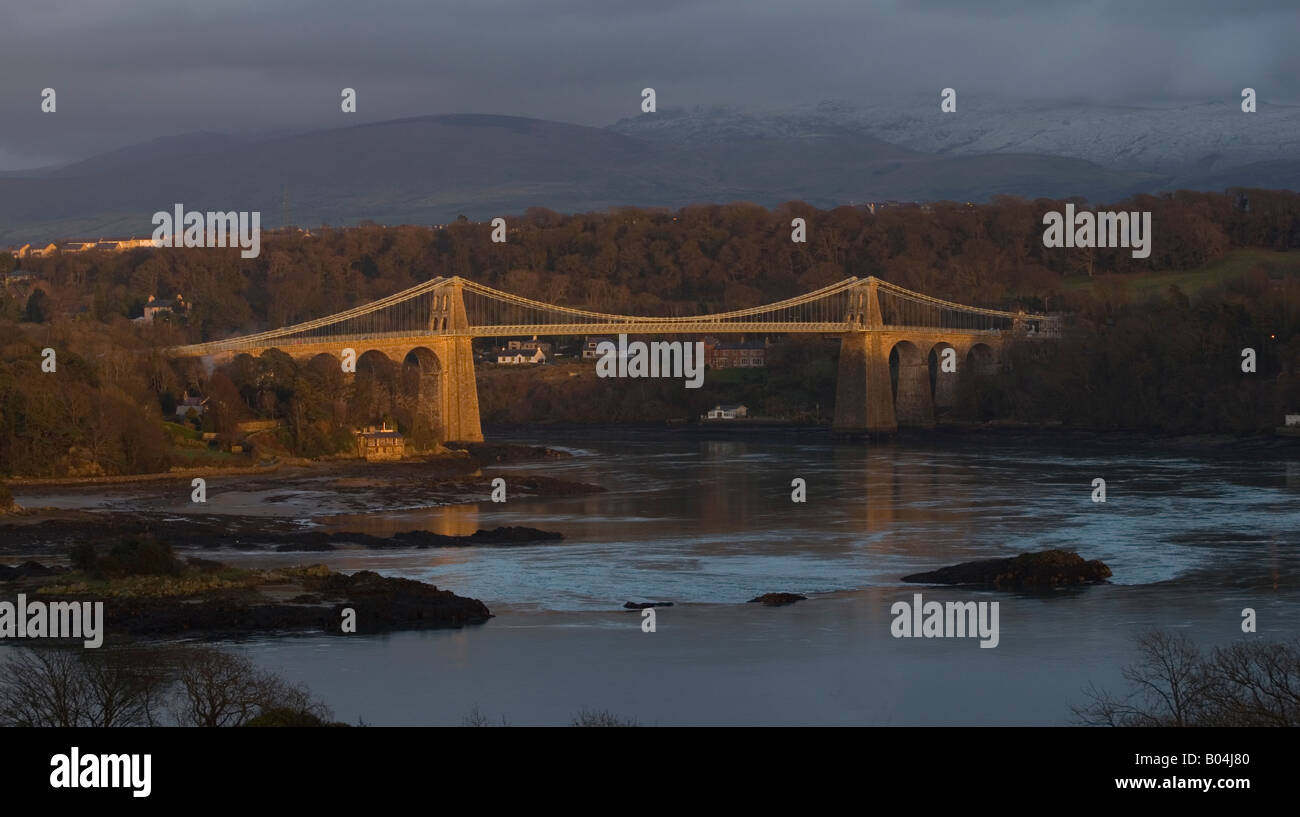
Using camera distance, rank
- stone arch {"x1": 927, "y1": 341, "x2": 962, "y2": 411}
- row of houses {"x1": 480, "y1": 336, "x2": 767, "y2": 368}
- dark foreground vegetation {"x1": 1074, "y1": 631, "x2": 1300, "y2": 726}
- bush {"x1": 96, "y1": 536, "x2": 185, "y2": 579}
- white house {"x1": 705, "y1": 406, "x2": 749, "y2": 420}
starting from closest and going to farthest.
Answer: dark foreground vegetation {"x1": 1074, "y1": 631, "x2": 1300, "y2": 726}, bush {"x1": 96, "y1": 536, "x2": 185, "y2": 579}, stone arch {"x1": 927, "y1": 341, "x2": 962, "y2": 411}, white house {"x1": 705, "y1": 406, "x2": 749, "y2": 420}, row of houses {"x1": 480, "y1": 336, "x2": 767, "y2": 368}

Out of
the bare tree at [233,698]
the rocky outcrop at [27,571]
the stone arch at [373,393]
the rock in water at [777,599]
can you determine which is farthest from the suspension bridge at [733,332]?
the bare tree at [233,698]

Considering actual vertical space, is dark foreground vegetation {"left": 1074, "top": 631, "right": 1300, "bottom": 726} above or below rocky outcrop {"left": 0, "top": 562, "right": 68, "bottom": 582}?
below

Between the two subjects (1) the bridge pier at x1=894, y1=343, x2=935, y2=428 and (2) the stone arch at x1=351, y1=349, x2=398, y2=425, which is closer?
(2) the stone arch at x1=351, y1=349, x2=398, y2=425

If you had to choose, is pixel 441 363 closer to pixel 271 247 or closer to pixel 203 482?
pixel 203 482

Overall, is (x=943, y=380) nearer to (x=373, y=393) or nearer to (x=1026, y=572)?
(x=373, y=393)

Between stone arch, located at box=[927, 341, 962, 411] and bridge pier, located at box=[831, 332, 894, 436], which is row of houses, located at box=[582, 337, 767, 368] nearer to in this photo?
stone arch, located at box=[927, 341, 962, 411]

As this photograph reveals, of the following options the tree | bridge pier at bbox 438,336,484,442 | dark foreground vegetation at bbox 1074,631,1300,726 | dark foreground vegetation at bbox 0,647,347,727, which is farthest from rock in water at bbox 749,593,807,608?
the tree

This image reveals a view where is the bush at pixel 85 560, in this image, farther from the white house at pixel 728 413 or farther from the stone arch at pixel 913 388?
the white house at pixel 728 413
